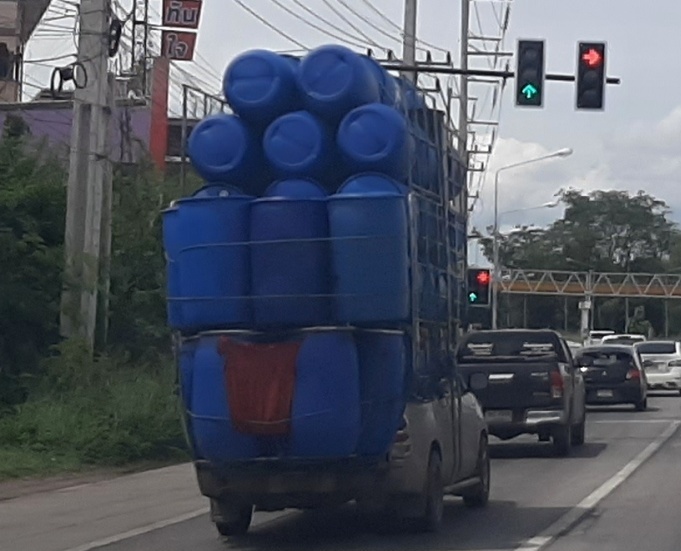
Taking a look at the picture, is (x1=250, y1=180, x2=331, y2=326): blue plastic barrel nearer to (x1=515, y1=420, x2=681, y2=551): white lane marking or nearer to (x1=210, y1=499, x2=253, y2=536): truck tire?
(x1=210, y1=499, x2=253, y2=536): truck tire

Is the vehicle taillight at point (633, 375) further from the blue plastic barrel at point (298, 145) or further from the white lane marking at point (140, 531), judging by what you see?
the blue plastic barrel at point (298, 145)

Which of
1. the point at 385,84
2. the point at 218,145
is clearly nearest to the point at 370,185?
the point at 385,84

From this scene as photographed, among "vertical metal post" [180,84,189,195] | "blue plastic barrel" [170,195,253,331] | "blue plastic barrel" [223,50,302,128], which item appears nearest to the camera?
"blue plastic barrel" [170,195,253,331]

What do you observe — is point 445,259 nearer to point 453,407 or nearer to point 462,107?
point 453,407

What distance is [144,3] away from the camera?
117 ft

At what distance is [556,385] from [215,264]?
35.2 ft

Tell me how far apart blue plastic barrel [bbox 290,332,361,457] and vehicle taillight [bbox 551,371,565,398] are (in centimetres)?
1045

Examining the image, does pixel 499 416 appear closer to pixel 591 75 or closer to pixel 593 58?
pixel 591 75

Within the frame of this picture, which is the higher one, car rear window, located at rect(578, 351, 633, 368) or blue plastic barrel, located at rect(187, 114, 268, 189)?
blue plastic barrel, located at rect(187, 114, 268, 189)

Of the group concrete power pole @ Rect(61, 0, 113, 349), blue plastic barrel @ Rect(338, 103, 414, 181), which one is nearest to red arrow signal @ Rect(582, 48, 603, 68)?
concrete power pole @ Rect(61, 0, 113, 349)

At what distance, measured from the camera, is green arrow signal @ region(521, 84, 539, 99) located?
2467 cm

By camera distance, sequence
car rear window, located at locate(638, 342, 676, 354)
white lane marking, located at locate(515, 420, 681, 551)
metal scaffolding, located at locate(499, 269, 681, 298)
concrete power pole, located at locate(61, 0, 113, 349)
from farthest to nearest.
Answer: metal scaffolding, located at locate(499, 269, 681, 298)
car rear window, located at locate(638, 342, 676, 354)
concrete power pole, located at locate(61, 0, 113, 349)
white lane marking, located at locate(515, 420, 681, 551)

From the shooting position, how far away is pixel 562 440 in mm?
23094

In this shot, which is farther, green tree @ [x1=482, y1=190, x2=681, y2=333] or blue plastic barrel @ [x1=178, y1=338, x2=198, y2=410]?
green tree @ [x1=482, y1=190, x2=681, y2=333]
